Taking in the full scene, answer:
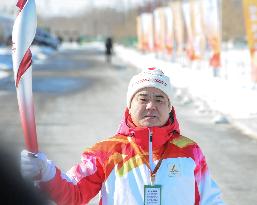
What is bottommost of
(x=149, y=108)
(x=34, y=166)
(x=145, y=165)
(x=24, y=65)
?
(x=145, y=165)

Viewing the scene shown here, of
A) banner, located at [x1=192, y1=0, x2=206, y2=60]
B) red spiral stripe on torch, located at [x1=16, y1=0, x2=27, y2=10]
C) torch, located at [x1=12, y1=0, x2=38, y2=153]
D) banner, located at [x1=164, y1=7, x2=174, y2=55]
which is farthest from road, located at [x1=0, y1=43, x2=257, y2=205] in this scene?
banner, located at [x1=164, y1=7, x2=174, y2=55]

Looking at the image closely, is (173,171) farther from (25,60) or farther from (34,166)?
(25,60)

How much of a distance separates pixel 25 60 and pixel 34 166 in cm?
43

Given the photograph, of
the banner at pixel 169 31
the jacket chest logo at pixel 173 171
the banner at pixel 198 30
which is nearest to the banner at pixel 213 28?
the banner at pixel 198 30

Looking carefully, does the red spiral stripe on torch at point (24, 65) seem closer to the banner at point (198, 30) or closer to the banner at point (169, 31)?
the banner at point (198, 30)

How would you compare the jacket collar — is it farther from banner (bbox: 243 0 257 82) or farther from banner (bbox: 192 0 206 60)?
banner (bbox: 192 0 206 60)

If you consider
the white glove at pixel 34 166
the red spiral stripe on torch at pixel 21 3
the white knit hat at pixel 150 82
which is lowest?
the white glove at pixel 34 166

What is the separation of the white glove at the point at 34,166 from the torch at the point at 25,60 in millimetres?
54

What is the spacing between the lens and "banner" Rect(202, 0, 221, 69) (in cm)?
2634

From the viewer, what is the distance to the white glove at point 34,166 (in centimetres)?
273

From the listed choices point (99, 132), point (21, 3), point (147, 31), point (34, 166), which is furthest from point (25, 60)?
point (147, 31)

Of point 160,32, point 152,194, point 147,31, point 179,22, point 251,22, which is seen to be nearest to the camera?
point 152,194

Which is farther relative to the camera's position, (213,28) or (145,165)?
(213,28)

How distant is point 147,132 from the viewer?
3164 mm
